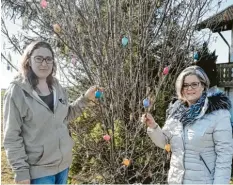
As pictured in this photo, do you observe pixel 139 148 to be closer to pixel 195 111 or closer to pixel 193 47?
pixel 193 47

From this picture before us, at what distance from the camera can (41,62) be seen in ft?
7.04

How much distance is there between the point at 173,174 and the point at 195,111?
448 millimetres

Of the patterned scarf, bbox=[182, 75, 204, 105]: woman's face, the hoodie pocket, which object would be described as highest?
bbox=[182, 75, 204, 105]: woman's face

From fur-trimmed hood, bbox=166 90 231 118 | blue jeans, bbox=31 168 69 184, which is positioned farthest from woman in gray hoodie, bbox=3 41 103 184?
fur-trimmed hood, bbox=166 90 231 118

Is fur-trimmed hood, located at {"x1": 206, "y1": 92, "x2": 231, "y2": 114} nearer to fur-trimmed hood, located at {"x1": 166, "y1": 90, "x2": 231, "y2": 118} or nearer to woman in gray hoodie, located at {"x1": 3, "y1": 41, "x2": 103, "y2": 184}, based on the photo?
fur-trimmed hood, located at {"x1": 166, "y1": 90, "x2": 231, "y2": 118}

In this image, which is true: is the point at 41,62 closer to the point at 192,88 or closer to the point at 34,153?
the point at 34,153

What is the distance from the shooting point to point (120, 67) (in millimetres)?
3666

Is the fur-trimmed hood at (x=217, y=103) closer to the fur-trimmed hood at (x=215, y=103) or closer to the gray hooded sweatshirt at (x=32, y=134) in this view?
the fur-trimmed hood at (x=215, y=103)

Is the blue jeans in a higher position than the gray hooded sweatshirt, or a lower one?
lower

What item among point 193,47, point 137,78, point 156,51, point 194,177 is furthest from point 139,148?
point 194,177

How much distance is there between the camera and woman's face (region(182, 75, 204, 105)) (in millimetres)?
2197

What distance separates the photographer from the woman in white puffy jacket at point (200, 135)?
6.79 feet

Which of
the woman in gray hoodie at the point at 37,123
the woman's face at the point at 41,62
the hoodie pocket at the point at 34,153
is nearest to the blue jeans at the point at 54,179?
the woman in gray hoodie at the point at 37,123

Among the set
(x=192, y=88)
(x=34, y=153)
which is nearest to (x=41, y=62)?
(x=34, y=153)
